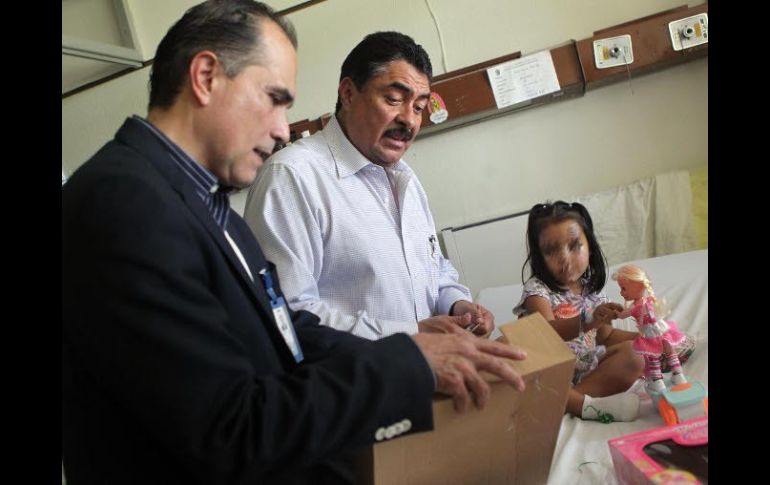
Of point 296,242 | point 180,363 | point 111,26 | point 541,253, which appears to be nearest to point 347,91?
point 296,242

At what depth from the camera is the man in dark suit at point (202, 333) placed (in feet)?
2.35

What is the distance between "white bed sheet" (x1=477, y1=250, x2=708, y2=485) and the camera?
1332 millimetres

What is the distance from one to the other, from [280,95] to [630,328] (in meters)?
2.01

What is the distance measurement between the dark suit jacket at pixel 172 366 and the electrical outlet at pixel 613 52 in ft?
9.06

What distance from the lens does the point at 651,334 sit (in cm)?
168

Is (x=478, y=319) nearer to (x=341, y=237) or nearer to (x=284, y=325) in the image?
(x=341, y=237)

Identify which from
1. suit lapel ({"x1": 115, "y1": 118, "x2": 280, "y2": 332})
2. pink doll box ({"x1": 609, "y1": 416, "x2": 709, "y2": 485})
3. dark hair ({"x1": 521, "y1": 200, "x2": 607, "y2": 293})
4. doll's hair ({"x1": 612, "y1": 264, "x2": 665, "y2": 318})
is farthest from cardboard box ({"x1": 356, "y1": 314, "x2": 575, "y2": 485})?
dark hair ({"x1": 521, "y1": 200, "x2": 607, "y2": 293})

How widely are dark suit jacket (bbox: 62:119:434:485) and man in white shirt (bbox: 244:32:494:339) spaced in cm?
73

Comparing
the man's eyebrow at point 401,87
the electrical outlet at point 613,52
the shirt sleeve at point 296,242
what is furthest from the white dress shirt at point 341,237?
the electrical outlet at point 613,52

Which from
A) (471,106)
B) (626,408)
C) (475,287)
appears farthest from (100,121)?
(626,408)

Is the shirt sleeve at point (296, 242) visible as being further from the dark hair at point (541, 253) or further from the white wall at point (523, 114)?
the white wall at point (523, 114)

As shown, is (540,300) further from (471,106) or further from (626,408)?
(471,106)
